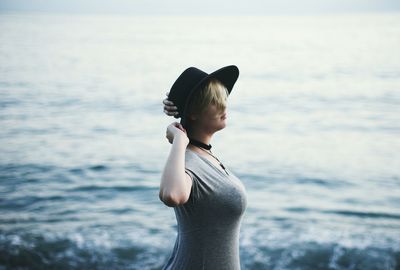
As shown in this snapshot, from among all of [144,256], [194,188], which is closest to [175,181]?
[194,188]

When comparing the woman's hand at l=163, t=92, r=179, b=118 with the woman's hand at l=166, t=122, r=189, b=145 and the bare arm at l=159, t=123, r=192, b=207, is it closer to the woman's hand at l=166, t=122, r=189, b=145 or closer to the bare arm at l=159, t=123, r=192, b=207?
the woman's hand at l=166, t=122, r=189, b=145

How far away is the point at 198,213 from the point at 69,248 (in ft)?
18.1

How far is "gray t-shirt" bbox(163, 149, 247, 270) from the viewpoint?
2291 millimetres

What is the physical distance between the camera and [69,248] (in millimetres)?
7301

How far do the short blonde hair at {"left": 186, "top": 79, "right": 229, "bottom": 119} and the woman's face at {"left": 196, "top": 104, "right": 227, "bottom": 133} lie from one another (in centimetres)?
2

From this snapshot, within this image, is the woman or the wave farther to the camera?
the wave

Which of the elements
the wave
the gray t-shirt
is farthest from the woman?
the wave

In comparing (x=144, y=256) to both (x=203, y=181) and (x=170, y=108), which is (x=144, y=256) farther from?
(x=203, y=181)

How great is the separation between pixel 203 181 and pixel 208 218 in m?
0.18

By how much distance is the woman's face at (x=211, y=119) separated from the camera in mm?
2449

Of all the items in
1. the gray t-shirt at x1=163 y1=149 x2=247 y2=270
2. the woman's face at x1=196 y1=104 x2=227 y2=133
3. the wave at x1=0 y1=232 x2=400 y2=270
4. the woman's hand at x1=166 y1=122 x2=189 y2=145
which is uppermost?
the woman's face at x1=196 y1=104 x2=227 y2=133

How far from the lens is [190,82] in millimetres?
2410

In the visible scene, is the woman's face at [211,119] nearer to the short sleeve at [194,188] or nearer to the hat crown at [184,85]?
the hat crown at [184,85]

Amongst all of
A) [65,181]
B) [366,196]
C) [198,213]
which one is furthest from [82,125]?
[198,213]
